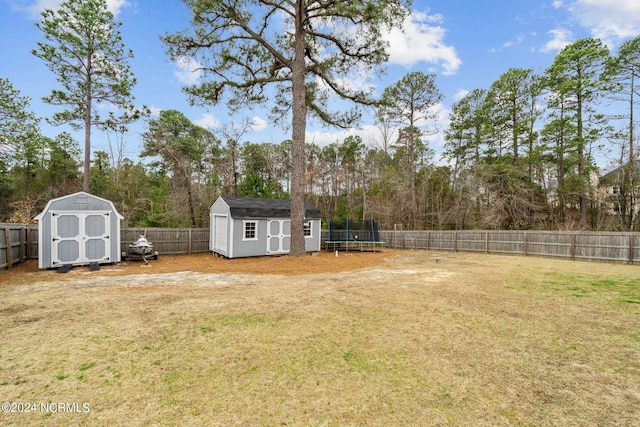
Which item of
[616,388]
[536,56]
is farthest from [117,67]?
[536,56]

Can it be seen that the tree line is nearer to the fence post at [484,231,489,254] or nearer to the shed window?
the shed window

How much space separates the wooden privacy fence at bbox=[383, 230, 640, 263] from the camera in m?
10.9

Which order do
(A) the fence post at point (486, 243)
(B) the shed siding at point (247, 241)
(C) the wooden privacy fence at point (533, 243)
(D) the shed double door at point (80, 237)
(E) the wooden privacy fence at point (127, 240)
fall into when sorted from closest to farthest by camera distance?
(E) the wooden privacy fence at point (127, 240), (D) the shed double door at point (80, 237), (C) the wooden privacy fence at point (533, 243), (B) the shed siding at point (247, 241), (A) the fence post at point (486, 243)

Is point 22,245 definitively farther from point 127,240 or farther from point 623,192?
point 623,192

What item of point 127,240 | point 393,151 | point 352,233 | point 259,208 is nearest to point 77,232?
point 127,240

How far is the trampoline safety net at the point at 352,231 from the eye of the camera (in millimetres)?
15109

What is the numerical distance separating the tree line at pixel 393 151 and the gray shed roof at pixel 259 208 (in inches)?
79.7

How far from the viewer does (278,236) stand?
1300 cm

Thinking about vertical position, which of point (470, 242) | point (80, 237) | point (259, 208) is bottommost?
point (470, 242)

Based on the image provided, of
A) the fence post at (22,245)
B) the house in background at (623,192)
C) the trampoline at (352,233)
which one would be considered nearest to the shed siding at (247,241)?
the trampoline at (352,233)

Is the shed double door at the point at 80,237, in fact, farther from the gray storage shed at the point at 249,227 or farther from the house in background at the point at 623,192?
the house in background at the point at 623,192

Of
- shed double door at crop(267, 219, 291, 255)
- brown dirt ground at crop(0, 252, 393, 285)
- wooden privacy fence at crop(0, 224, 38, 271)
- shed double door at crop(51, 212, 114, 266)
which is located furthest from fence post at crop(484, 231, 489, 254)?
wooden privacy fence at crop(0, 224, 38, 271)

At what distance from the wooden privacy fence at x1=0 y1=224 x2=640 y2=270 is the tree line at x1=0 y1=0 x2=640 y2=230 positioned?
10.2 feet

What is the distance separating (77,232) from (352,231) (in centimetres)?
1156
